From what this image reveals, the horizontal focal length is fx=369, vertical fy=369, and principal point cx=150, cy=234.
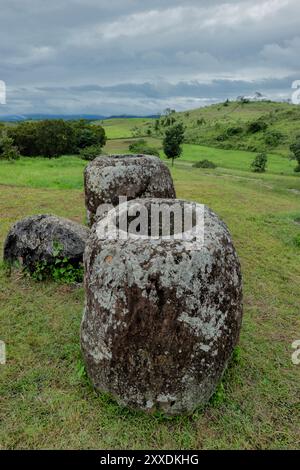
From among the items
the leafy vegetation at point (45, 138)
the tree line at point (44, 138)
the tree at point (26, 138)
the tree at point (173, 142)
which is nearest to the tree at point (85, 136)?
the leafy vegetation at point (45, 138)

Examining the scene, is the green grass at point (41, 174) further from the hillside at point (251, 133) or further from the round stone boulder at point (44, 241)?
the hillside at point (251, 133)

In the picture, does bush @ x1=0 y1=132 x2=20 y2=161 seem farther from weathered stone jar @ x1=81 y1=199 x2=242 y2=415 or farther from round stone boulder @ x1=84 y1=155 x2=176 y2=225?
weathered stone jar @ x1=81 y1=199 x2=242 y2=415

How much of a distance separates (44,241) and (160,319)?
190 inches

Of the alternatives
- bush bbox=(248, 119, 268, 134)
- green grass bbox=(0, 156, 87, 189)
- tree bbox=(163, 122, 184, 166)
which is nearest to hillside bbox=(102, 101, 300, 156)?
bush bbox=(248, 119, 268, 134)

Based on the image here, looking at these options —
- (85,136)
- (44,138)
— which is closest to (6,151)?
(44,138)

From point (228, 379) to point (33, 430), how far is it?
2915mm

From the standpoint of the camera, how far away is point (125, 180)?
1089cm

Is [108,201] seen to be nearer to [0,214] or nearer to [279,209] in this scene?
[0,214]

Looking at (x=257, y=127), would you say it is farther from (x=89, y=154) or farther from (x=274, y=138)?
(x=89, y=154)

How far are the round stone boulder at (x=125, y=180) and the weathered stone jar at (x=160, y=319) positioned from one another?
584cm

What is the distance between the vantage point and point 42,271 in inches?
345

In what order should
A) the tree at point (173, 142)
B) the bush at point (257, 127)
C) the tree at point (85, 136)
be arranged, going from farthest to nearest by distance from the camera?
the bush at point (257, 127) < the tree at point (85, 136) < the tree at point (173, 142)

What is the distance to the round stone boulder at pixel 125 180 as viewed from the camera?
1091 centimetres

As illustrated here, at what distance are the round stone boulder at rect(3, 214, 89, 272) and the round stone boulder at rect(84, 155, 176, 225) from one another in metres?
2.24
